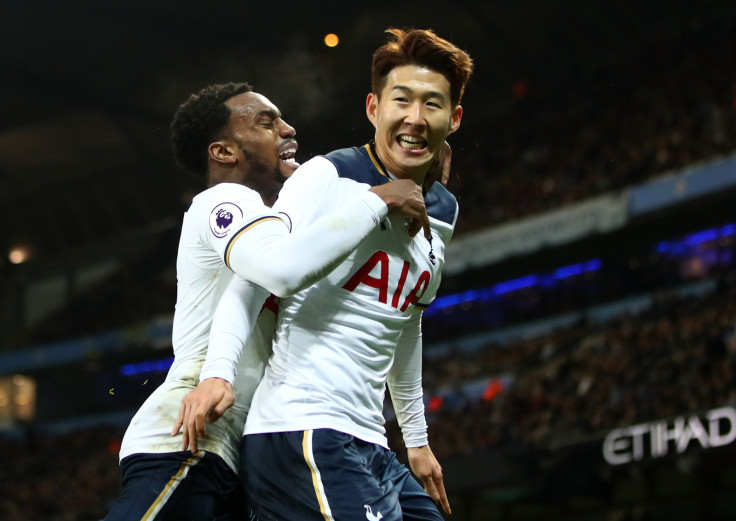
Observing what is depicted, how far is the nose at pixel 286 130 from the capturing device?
3.21 metres

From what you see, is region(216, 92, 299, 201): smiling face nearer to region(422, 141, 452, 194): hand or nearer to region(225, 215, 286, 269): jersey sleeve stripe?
region(422, 141, 452, 194): hand

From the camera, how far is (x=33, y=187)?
13.7m

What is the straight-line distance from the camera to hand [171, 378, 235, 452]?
7.89 feet

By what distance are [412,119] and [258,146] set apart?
633 millimetres

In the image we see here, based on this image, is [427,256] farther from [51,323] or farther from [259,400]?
[51,323]

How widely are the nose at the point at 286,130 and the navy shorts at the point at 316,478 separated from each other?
42.7 inches

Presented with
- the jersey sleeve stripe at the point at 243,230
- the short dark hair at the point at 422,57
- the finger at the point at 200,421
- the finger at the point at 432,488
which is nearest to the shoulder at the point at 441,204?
the short dark hair at the point at 422,57

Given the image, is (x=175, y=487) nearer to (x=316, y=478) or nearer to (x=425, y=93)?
(x=316, y=478)

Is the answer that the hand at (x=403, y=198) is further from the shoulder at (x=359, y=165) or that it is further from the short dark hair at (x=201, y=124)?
the short dark hair at (x=201, y=124)

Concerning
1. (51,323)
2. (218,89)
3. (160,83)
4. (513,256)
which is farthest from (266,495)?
(51,323)

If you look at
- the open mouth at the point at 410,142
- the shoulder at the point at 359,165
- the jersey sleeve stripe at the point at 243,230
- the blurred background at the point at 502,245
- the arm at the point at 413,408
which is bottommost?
the arm at the point at 413,408

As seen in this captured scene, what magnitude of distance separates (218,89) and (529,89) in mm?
17174

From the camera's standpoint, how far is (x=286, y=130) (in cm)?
322

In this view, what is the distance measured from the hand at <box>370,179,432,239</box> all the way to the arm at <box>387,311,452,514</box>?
2.11 ft
